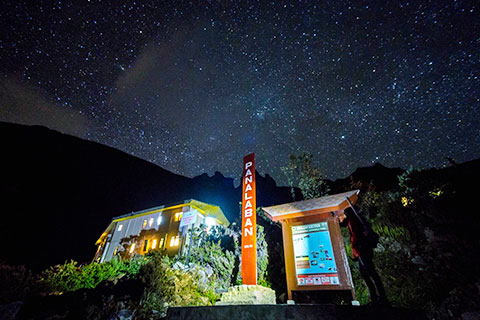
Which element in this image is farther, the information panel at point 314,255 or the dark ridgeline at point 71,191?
the dark ridgeline at point 71,191

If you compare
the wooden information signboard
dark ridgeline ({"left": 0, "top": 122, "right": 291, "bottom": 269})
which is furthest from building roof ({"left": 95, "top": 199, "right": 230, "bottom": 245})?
the wooden information signboard

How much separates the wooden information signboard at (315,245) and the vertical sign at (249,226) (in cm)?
134

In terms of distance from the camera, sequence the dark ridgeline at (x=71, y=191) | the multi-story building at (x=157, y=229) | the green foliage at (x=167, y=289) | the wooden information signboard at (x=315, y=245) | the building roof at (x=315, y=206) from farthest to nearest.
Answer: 1. the dark ridgeline at (x=71, y=191)
2. the multi-story building at (x=157, y=229)
3. the green foliage at (x=167, y=289)
4. the building roof at (x=315, y=206)
5. the wooden information signboard at (x=315, y=245)

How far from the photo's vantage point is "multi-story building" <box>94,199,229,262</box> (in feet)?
83.4

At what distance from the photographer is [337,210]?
8273 millimetres

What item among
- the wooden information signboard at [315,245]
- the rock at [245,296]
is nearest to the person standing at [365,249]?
the wooden information signboard at [315,245]

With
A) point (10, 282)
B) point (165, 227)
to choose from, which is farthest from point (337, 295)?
point (165, 227)

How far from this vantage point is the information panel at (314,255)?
7.68m

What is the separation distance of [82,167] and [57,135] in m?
19.9

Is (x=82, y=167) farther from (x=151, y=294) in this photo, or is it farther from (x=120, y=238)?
(x=151, y=294)

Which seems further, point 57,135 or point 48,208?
point 57,135

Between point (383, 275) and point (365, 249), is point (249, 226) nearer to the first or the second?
point (365, 249)

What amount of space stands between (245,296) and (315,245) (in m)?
Result: 3.42

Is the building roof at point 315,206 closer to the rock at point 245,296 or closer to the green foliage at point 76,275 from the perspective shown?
the rock at point 245,296
